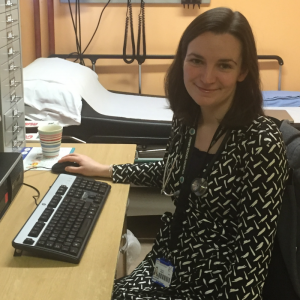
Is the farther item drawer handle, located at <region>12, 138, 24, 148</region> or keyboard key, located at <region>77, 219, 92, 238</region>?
drawer handle, located at <region>12, 138, 24, 148</region>

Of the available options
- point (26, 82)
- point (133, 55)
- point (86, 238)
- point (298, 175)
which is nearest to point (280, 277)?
point (298, 175)

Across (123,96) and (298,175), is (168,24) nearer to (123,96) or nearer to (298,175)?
(123,96)

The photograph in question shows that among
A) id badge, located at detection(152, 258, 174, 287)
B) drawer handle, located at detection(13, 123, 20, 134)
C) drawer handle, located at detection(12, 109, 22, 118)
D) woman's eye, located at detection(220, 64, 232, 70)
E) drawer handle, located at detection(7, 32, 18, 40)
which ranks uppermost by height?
drawer handle, located at detection(7, 32, 18, 40)

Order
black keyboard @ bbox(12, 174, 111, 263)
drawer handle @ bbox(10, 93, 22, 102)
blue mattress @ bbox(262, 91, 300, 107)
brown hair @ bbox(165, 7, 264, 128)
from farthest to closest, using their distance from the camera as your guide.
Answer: blue mattress @ bbox(262, 91, 300, 107) < drawer handle @ bbox(10, 93, 22, 102) < brown hair @ bbox(165, 7, 264, 128) < black keyboard @ bbox(12, 174, 111, 263)

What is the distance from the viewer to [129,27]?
3.01 metres

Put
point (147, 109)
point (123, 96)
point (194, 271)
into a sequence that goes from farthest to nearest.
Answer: point (123, 96), point (147, 109), point (194, 271)

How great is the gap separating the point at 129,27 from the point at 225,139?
2.20m

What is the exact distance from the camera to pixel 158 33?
305 cm

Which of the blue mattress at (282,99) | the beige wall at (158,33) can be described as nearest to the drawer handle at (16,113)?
the beige wall at (158,33)

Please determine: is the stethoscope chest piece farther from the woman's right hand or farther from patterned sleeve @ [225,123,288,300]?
the woman's right hand

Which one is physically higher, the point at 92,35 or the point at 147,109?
the point at 92,35

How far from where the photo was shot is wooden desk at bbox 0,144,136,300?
2.60 ft

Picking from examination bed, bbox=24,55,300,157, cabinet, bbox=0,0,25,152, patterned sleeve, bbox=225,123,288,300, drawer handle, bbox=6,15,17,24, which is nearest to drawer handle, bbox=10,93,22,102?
cabinet, bbox=0,0,25,152

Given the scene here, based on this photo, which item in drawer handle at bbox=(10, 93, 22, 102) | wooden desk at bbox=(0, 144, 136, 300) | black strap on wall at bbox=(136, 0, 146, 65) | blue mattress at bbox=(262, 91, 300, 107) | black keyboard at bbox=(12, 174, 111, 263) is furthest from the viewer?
black strap on wall at bbox=(136, 0, 146, 65)
